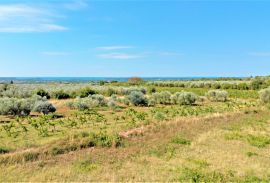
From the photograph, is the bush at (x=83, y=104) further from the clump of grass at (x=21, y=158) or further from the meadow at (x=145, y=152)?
the clump of grass at (x=21, y=158)

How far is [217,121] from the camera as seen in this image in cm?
2159

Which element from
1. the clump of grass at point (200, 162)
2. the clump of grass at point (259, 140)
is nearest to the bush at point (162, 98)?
the clump of grass at point (259, 140)

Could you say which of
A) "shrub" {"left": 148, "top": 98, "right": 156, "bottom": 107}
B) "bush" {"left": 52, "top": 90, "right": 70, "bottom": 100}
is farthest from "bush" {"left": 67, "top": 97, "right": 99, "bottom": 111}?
"bush" {"left": 52, "top": 90, "right": 70, "bottom": 100}

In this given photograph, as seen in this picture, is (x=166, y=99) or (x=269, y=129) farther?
(x=166, y=99)

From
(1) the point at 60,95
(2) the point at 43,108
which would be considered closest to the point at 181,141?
(2) the point at 43,108

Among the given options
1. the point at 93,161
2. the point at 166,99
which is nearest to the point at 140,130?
the point at 93,161

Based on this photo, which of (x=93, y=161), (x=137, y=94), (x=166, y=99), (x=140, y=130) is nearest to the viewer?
(x=93, y=161)

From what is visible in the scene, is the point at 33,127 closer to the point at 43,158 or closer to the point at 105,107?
the point at 43,158

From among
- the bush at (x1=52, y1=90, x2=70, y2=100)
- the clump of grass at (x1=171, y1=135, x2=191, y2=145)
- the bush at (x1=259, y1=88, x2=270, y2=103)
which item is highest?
the bush at (x1=259, y1=88, x2=270, y2=103)

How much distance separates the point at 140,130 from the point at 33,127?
7.66 meters

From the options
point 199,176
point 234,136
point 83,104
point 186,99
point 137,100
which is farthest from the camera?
point 186,99

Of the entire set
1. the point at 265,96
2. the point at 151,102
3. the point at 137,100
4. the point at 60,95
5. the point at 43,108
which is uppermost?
the point at 265,96

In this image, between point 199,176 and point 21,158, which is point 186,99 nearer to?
point 199,176

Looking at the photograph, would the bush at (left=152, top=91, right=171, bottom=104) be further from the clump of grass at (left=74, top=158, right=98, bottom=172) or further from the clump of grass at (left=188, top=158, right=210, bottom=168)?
the clump of grass at (left=74, top=158, right=98, bottom=172)
